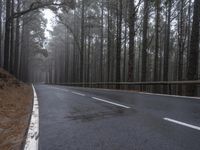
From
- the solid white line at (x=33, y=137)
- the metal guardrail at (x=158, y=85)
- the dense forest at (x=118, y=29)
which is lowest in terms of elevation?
the solid white line at (x=33, y=137)

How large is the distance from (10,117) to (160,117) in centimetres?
416

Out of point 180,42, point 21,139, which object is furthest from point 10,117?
point 180,42

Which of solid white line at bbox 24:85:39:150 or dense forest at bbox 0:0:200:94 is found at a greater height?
dense forest at bbox 0:0:200:94

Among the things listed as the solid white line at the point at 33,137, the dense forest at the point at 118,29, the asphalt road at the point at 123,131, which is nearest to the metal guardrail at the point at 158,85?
the dense forest at the point at 118,29

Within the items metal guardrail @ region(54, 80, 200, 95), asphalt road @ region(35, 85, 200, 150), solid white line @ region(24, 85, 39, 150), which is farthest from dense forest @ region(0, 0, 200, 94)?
solid white line @ region(24, 85, 39, 150)

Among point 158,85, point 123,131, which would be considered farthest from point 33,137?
point 158,85

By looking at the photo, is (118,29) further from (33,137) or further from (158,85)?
(33,137)

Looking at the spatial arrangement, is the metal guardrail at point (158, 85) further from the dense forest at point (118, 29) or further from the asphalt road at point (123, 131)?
the asphalt road at point (123, 131)

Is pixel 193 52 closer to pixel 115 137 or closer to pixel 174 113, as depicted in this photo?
pixel 174 113

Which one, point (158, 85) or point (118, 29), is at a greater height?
point (118, 29)

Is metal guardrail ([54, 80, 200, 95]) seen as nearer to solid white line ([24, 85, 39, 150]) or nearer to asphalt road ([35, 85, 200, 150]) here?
asphalt road ([35, 85, 200, 150])

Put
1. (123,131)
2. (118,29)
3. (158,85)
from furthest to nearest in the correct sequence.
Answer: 1. (118,29)
2. (158,85)
3. (123,131)

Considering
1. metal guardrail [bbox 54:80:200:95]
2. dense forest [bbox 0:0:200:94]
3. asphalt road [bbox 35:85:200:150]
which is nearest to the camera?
asphalt road [bbox 35:85:200:150]

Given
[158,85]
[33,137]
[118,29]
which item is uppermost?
[118,29]
